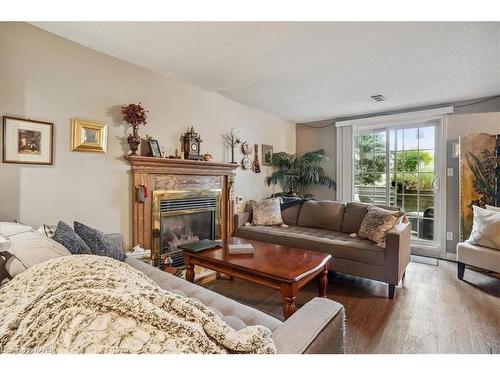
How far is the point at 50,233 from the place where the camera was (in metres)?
1.64

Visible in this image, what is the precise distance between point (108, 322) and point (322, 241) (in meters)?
2.44

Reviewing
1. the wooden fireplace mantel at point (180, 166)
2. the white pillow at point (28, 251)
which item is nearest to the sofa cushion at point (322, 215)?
the wooden fireplace mantel at point (180, 166)

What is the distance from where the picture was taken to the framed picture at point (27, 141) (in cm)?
176

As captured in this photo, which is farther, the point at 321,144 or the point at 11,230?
the point at 321,144

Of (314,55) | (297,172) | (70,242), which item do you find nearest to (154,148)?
(70,242)

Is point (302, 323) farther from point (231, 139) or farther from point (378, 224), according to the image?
point (231, 139)

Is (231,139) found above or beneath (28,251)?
above

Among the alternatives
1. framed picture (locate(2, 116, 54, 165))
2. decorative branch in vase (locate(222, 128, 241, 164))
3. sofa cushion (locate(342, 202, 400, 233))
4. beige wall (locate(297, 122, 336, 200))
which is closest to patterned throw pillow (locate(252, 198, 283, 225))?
decorative branch in vase (locate(222, 128, 241, 164))

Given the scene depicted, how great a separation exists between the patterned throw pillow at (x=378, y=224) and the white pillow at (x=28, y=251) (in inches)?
98.8

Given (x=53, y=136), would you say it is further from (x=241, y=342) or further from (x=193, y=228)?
(x=241, y=342)

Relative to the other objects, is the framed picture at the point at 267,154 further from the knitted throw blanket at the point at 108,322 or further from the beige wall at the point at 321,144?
the knitted throw blanket at the point at 108,322

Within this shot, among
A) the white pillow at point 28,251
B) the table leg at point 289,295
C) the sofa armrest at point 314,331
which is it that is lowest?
the table leg at point 289,295

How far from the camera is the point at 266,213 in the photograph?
346 centimetres

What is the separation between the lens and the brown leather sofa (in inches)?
92.7
